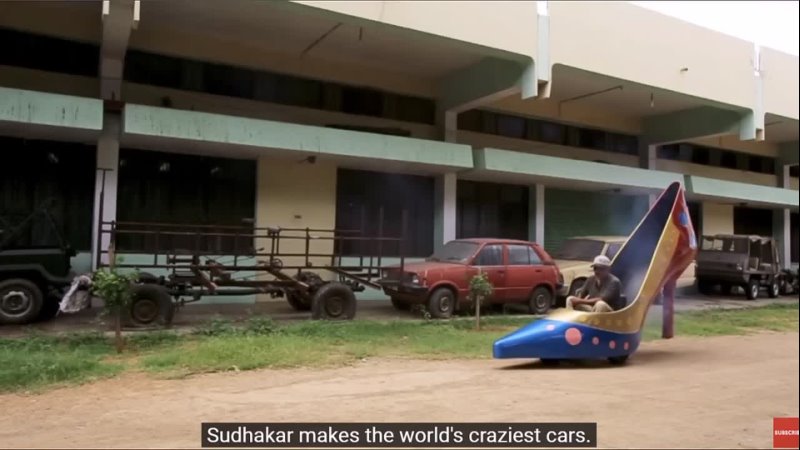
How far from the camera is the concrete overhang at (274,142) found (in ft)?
37.4

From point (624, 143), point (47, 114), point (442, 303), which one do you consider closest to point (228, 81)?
point (47, 114)

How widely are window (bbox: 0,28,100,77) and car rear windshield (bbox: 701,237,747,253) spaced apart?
18.1 m

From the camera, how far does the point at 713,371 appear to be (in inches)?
299

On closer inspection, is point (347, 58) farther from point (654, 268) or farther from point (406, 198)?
point (654, 268)

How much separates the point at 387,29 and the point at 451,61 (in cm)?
298

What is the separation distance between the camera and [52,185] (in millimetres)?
12281

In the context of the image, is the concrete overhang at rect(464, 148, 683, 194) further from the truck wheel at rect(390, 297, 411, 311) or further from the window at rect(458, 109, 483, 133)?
the truck wheel at rect(390, 297, 411, 311)

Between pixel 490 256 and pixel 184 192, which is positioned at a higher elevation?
pixel 184 192

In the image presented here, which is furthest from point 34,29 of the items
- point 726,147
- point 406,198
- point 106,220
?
point 726,147

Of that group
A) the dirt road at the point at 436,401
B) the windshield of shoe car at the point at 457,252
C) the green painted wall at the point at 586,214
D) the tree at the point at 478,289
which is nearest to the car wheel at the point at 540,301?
the windshield of shoe car at the point at 457,252

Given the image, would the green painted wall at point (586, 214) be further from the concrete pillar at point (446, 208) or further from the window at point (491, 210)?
the concrete pillar at point (446, 208)

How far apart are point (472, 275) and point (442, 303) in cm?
86

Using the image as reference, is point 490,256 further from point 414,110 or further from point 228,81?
point 228,81

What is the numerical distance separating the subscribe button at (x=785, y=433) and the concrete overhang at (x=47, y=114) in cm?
1079
